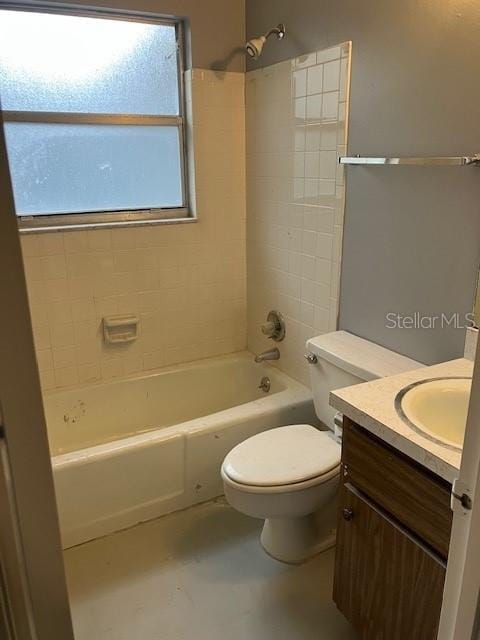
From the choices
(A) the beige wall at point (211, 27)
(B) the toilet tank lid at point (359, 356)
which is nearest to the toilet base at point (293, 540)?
(B) the toilet tank lid at point (359, 356)

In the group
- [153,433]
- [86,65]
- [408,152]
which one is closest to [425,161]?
[408,152]

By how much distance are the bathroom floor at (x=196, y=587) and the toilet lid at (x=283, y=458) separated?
→ 0.42 m

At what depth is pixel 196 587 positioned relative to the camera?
1.81 meters

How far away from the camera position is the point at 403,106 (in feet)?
5.49

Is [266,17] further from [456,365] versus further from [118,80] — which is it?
[456,365]

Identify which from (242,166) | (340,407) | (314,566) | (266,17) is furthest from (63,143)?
(314,566)

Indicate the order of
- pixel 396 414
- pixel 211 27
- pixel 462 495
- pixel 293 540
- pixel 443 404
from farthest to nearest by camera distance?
pixel 211 27 → pixel 293 540 → pixel 443 404 → pixel 396 414 → pixel 462 495

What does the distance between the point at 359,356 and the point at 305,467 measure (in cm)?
44

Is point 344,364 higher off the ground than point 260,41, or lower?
lower

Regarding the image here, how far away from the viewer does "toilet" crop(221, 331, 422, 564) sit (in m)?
1.71

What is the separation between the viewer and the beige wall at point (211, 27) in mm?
2270

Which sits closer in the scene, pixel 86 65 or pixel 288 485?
pixel 288 485

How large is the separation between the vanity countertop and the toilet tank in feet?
0.70

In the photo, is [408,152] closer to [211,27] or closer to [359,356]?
[359,356]
